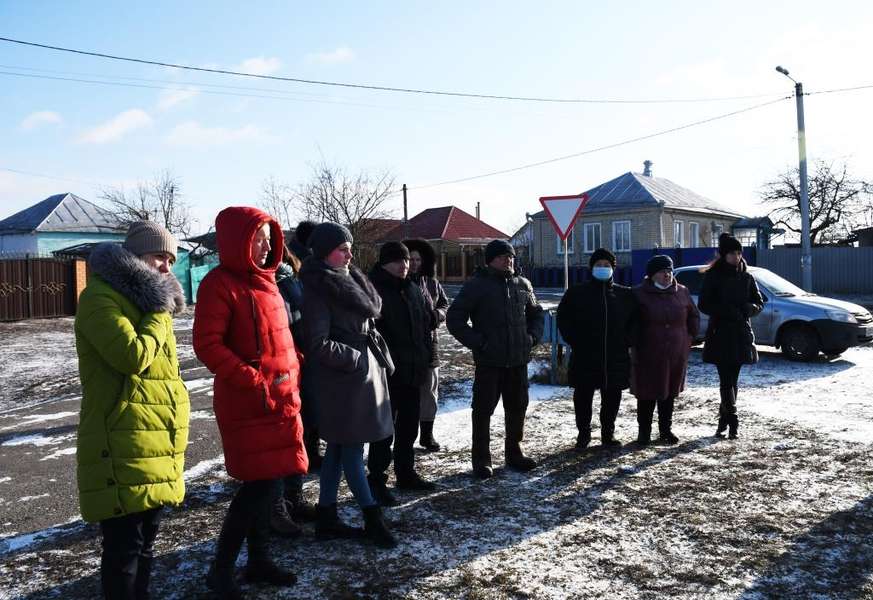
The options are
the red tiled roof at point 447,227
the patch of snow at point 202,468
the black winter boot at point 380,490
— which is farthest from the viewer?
the red tiled roof at point 447,227

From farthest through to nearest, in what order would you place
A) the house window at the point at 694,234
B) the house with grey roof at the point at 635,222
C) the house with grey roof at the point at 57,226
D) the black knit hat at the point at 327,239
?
the house with grey roof at the point at 57,226 → the house window at the point at 694,234 → the house with grey roof at the point at 635,222 → the black knit hat at the point at 327,239

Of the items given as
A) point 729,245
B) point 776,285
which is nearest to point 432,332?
point 729,245

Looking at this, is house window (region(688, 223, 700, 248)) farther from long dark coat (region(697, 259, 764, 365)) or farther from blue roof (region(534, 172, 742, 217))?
long dark coat (region(697, 259, 764, 365))

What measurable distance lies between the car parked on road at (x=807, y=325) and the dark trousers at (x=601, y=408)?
5.33 meters

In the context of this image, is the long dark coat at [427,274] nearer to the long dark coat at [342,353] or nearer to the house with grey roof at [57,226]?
the long dark coat at [342,353]

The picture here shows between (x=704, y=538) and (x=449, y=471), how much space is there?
200 centimetres

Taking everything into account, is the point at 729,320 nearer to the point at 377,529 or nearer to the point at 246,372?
the point at 377,529

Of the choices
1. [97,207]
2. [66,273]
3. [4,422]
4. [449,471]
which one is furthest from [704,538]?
[97,207]

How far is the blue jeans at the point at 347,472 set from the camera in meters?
3.87

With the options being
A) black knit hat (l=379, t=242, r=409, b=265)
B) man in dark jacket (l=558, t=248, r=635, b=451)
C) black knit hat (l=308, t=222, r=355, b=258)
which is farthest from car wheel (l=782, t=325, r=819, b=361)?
black knit hat (l=308, t=222, r=355, b=258)

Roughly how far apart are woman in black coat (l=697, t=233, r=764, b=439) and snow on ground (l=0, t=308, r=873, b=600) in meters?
0.38

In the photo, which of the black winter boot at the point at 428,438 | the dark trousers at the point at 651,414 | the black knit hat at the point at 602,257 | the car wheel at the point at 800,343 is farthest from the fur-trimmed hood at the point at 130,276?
the car wheel at the point at 800,343

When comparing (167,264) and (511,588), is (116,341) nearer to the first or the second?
(167,264)

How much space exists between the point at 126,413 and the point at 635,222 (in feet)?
108
